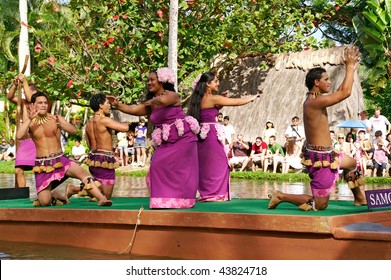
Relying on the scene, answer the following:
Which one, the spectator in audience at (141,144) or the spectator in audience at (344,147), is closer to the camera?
the spectator in audience at (344,147)

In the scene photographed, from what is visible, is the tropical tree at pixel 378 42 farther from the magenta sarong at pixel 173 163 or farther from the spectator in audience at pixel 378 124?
the magenta sarong at pixel 173 163

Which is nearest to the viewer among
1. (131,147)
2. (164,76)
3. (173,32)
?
(164,76)

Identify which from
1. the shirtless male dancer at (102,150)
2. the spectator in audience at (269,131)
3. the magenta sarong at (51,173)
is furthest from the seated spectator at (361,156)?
the magenta sarong at (51,173)

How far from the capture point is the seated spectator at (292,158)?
19.0m

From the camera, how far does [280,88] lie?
73.3ft

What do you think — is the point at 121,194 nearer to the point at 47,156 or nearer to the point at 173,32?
the point at 173,32

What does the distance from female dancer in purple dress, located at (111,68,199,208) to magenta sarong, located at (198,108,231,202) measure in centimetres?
112

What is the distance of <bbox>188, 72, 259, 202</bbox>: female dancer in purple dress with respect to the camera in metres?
9.66

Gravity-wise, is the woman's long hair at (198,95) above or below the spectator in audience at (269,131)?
above

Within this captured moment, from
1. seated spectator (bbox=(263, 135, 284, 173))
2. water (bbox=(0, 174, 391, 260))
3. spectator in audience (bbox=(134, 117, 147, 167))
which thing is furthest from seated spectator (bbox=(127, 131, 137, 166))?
seated spectator (bbox=(263, 135, 284, 173))

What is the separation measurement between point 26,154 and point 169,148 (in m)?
2.57

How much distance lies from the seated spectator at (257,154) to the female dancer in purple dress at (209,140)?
9.85 m

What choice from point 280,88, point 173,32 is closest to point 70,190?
point 173,32

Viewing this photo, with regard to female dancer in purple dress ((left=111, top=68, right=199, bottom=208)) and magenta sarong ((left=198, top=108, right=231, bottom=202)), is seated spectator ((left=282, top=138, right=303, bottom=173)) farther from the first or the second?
female dancer in purple dress ((left=111, top=68, right=199, bottom=208))
